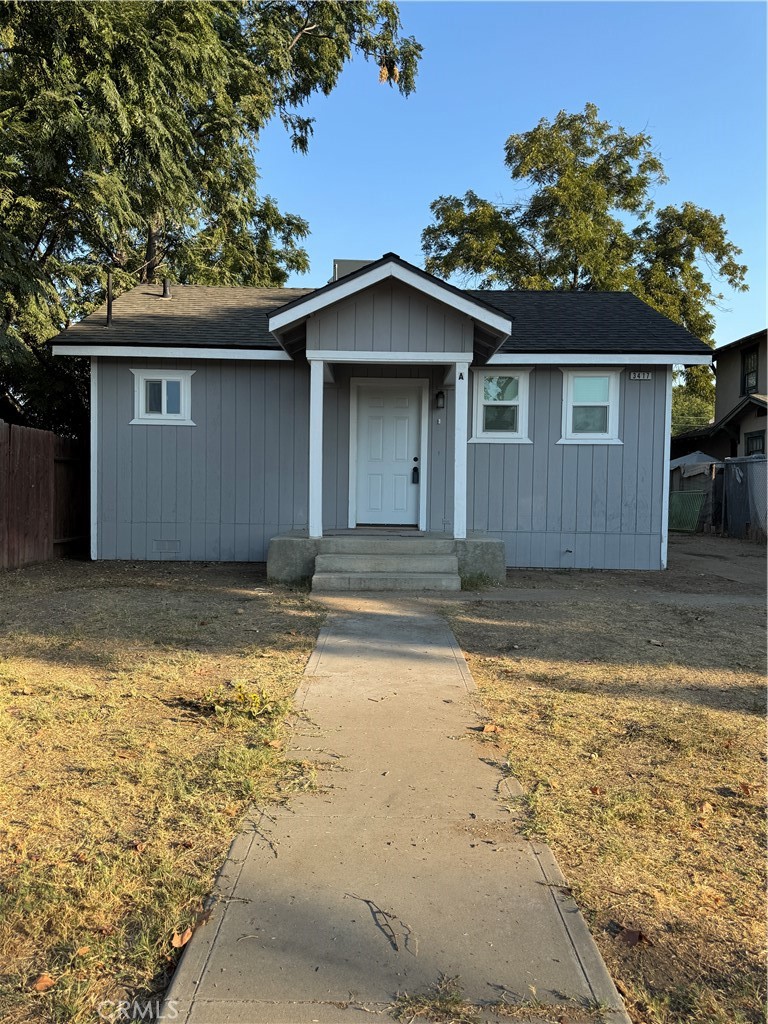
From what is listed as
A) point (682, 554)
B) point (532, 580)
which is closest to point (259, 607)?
point (532, 580)

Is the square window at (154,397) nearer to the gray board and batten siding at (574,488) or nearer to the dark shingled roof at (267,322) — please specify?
the dark shingled roof at (267,322)

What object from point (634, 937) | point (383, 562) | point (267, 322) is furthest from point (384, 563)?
point (634, 937)

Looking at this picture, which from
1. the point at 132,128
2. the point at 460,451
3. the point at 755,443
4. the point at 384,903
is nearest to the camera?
the point at 384,903

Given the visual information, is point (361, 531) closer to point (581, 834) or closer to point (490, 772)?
point (490, 772)

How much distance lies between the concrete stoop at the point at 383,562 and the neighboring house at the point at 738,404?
53.5 feet

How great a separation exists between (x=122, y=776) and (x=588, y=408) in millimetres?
9726

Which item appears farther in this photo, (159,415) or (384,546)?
(159,415)

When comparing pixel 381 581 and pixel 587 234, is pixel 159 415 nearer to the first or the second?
pixel 381 581

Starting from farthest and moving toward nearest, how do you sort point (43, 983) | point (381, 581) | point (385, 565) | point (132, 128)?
point (132, 128), point (385, 565), point (381, 581), point (43, 983)

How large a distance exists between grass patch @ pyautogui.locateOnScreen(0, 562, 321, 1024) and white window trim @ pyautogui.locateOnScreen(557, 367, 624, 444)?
616cm

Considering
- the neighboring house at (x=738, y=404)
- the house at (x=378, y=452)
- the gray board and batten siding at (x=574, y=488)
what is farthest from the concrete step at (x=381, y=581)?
the neighboring house at (x=738, y=404)

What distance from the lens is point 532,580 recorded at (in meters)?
10.1

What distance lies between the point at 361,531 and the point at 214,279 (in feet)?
46.3

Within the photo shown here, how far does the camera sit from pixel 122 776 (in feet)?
11.4
